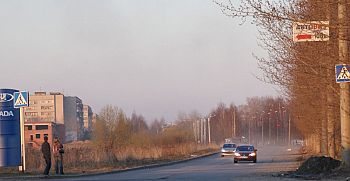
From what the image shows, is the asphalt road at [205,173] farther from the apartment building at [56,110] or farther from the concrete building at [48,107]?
the concrete building at [48,107]

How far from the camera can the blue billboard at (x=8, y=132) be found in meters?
34.2

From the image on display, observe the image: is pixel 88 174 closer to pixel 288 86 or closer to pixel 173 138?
pixel 288 86

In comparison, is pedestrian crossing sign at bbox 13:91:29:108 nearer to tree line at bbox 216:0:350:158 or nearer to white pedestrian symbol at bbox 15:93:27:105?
white pedestrian symbol at bbox 15:93:27:105

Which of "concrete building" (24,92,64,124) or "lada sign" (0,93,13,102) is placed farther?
"concrete building" (24,92,64,124)

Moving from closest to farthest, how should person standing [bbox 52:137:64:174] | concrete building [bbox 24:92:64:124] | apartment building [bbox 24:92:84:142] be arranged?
1. person standing [bbox 52:137:64:174]
2. apartment building [bbox 24:92:84:142]
3. concrete building [bbox 24:92:64:124]

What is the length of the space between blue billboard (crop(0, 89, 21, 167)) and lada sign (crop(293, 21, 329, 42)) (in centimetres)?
1862

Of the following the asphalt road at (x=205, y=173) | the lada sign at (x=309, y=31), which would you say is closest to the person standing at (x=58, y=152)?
the asphalt road at (x=205, y=173)

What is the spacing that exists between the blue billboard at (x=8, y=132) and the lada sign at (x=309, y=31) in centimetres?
1862

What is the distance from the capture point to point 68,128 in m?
151

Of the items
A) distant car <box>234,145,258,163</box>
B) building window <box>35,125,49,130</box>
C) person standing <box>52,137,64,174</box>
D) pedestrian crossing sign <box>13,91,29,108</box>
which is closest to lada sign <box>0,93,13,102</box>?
pedestrian crossing sign <box>13,91,29,108</box>

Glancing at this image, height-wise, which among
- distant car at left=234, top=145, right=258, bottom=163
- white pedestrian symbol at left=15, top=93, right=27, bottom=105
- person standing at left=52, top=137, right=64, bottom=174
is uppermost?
white pedestrian symbol at left=15, top=93, right=27, bottom=105

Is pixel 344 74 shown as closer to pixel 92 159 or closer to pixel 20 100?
pixel 20 100

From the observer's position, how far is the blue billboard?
34.2 meters

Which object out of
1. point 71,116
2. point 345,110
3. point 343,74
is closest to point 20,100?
point 345,110
